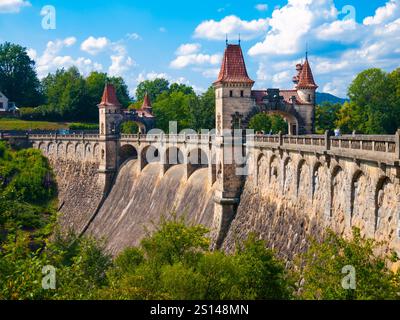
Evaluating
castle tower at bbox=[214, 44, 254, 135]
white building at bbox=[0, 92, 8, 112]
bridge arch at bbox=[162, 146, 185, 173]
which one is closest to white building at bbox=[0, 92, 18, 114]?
white building at bbox=[0, 92, 8, 112]

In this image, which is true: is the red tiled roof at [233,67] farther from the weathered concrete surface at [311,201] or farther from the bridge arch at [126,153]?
the bridge arch at [126,153]

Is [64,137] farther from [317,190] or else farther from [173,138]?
[317,190]

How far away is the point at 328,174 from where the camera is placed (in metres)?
29.4

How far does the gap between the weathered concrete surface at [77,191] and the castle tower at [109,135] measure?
1.99 metres

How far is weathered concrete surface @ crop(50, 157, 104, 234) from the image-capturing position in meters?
72.1

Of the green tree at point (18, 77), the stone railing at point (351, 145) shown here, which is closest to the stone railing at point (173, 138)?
the stone railing at point (351, 145)

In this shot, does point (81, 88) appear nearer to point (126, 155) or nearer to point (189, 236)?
point (126, 155)

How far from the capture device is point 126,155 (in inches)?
2950

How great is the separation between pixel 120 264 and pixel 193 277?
1290 cm

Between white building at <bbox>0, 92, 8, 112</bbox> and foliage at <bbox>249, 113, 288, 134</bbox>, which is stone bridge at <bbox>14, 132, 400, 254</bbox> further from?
white building at <bbox>0, 92, 8, 112</bbox>

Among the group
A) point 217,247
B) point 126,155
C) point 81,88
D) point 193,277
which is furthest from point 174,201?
point 81,88

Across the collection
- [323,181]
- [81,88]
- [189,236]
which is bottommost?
[189,236]

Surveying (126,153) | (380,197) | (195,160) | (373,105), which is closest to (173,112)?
(126,153)
